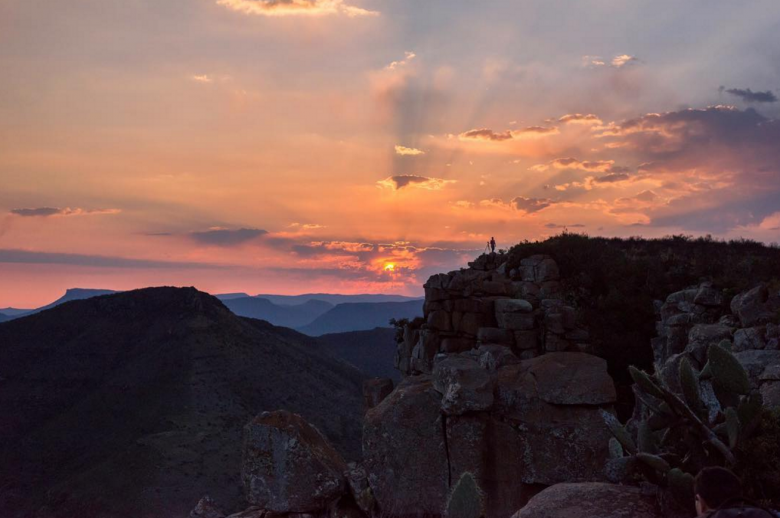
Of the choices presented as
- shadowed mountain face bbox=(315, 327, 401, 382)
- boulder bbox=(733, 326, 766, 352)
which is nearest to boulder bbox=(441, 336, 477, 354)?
boulder bbox=(733, 326, 766, 352)

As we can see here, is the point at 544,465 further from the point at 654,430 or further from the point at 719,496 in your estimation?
the point at 719,496

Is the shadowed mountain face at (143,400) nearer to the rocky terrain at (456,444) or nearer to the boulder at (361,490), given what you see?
the rocky terrain at (456,444)

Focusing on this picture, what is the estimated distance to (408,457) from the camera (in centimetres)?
999

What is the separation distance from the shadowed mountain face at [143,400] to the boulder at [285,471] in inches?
1791

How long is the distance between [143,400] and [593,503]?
247 ft

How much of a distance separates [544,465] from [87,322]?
10453 cm

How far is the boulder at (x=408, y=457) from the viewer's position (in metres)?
9.80

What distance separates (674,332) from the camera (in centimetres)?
2006

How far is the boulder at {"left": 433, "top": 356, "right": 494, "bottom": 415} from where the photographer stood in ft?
32.8

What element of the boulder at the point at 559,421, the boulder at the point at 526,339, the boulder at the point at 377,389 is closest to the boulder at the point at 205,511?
the boulder at the point at 559,421

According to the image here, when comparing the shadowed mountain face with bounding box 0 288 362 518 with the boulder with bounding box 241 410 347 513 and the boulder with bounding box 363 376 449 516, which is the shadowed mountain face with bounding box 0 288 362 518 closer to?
the boulder with bounding box 241 410 347 513

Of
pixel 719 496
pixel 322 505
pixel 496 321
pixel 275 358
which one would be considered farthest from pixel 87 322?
pixel 719 496

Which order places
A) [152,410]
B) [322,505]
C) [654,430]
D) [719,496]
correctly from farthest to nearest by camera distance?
[152,410] < [322,505] < [654,430] < [719,496]

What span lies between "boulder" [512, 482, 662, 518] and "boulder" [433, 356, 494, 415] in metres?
2.42
